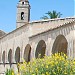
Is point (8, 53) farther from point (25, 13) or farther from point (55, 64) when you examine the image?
point (55, 64)

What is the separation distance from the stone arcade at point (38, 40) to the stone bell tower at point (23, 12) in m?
10.5

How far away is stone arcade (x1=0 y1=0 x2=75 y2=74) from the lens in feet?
53.5

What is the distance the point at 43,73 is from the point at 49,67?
0.26 m

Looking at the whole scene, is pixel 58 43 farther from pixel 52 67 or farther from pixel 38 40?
pixel 52 67

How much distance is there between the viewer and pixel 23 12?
44.4 metres

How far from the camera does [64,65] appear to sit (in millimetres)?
8773

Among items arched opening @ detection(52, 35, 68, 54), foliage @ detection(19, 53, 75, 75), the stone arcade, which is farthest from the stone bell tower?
foliage @ detection(19, 53, 75, 75)

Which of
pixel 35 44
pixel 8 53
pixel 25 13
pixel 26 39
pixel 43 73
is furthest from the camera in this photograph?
pixel 25 13

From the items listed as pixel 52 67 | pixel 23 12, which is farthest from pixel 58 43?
pixel 23 12

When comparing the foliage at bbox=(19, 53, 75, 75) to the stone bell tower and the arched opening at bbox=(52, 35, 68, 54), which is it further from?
the stone bell tower

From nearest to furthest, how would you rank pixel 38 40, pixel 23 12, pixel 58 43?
pixel 58 43
pixel 38 40
pixel 23 12

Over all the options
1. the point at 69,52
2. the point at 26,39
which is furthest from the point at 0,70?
the point at 69,52

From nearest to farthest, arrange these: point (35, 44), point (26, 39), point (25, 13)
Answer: point (35, 44) < point (26, 39) < point (25, 13)

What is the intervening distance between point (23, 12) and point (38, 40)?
79.5 ft
